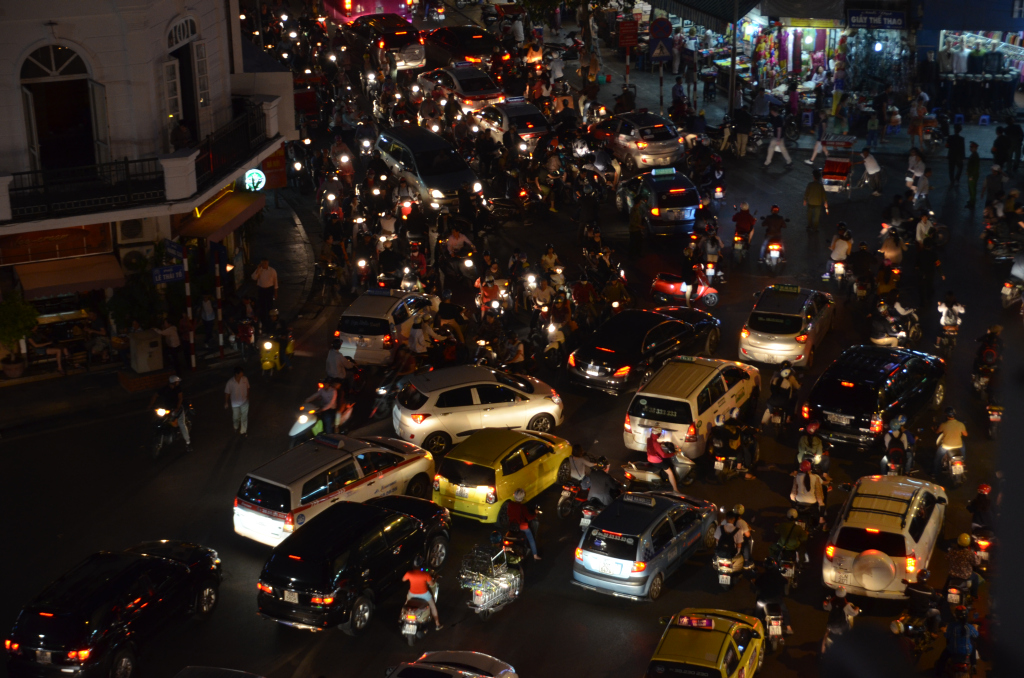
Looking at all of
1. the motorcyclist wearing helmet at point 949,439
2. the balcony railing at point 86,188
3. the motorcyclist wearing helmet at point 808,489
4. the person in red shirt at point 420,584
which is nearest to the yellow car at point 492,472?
the person in red shirt at point 420,584

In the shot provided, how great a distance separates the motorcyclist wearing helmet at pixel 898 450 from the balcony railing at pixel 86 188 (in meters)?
15.3

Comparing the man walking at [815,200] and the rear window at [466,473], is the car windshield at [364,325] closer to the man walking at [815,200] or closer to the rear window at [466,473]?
the rear window at [466,473]

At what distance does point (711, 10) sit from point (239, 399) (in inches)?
1109

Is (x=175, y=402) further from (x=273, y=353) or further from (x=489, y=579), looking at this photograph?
(x=489, y=579)

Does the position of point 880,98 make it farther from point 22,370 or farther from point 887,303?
point 22,370

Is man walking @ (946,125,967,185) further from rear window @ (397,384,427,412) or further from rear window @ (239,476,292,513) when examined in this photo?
rear window @ (239,476,292,513)

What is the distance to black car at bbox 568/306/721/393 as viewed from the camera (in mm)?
24359

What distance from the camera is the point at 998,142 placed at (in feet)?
115

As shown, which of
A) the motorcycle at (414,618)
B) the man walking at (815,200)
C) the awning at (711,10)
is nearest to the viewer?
the motorcycle at (414,618)

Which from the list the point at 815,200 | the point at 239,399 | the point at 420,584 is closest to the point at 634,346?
the point at 239,399

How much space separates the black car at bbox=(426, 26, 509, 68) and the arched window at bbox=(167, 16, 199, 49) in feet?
73.9

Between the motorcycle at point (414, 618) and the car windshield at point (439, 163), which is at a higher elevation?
the car windshield at point (439, 163)

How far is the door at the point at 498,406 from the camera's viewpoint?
22516 millimetres

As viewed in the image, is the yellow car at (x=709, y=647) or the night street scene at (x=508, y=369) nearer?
the yellow car at (x=709, y=647)
